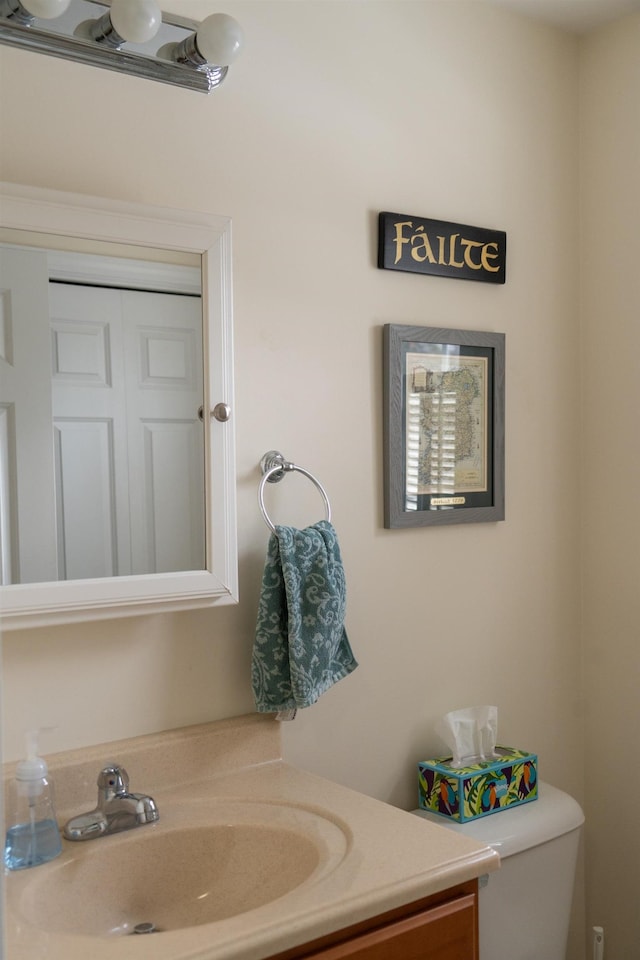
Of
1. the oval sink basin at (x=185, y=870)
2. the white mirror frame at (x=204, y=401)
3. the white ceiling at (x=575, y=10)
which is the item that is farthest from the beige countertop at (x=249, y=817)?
the white ceiling at (x=575, y=10)

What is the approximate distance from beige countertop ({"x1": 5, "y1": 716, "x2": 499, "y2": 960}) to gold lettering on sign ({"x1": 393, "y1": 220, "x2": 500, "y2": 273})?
98 centimetres

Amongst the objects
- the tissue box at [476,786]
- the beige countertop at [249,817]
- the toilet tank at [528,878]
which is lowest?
the toilet tank at [528,878]

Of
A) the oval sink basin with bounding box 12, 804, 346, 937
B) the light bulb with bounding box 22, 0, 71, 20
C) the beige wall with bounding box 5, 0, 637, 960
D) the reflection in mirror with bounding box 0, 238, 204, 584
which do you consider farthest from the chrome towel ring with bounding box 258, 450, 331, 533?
the light bulb with bounding box 22, 0, 71, 20

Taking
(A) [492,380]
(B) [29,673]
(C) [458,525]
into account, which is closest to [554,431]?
(A) [492,380]

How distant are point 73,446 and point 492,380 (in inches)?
39.4

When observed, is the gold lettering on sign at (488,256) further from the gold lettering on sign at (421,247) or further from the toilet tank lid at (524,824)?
the toilet tank lid at (524,824)

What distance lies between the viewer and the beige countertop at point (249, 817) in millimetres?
1005

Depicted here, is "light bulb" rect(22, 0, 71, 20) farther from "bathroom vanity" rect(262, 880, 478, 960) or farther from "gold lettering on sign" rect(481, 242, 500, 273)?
"bathroom vanity" rect(262, 880, 478, 960)

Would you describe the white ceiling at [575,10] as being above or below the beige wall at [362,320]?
above

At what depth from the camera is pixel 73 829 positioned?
1.29 m

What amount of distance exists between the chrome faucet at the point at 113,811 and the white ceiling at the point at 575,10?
1775 mm

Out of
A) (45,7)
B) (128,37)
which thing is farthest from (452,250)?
(45,7)

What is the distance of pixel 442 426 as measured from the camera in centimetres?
189

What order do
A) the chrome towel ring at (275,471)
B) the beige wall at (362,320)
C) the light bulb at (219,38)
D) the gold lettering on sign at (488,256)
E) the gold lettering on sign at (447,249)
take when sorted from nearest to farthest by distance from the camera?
1. the light bulb at (219,38)
2. the beige wall at (362,320)
3. the chrome towel ring at (275,471)
4. the gold lettering on sign at (447,249)
5. the gold lettering on sign at (488,256)
